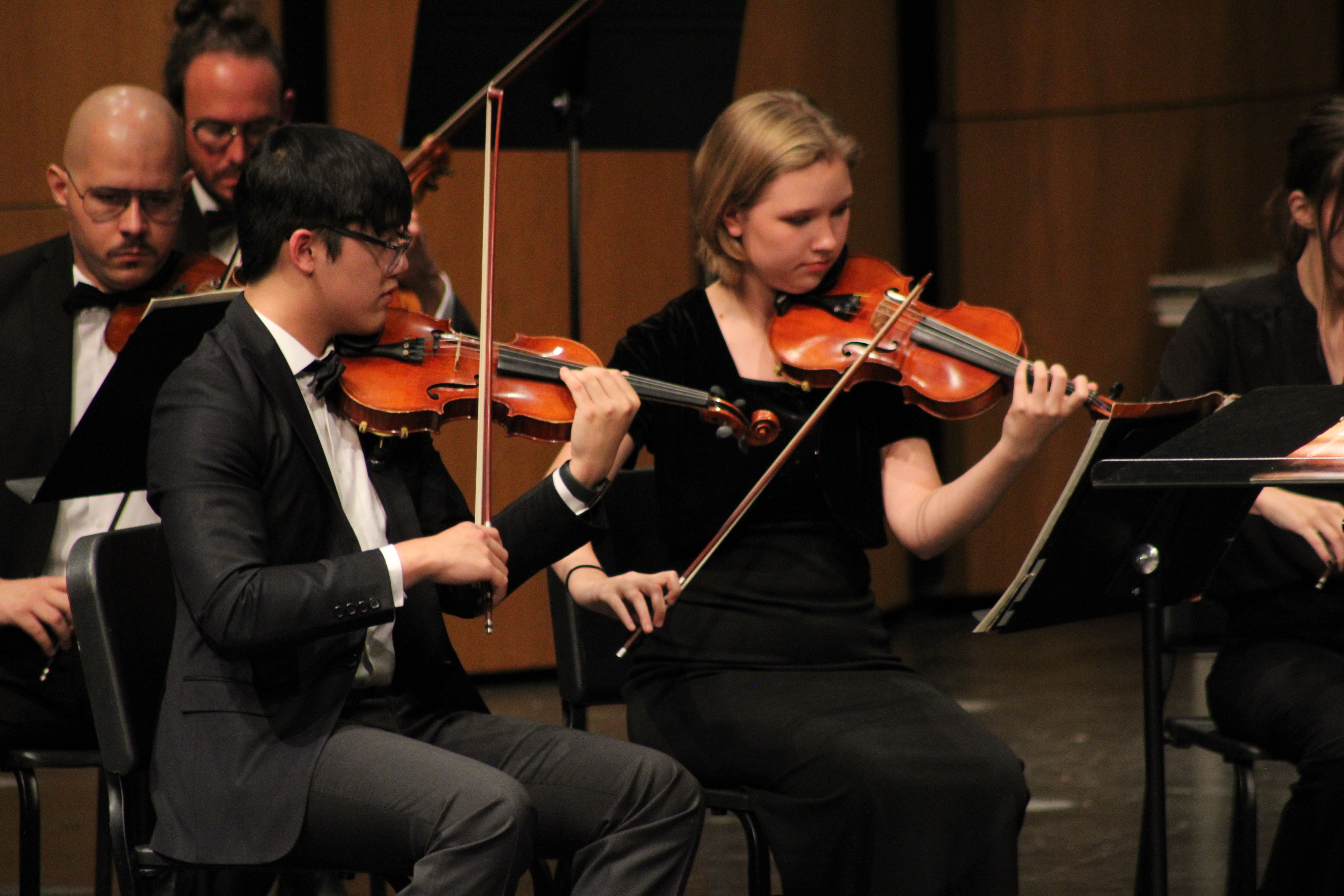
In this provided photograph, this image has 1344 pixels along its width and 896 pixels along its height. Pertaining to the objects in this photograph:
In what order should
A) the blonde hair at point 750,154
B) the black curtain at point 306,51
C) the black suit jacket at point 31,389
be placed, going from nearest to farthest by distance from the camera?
the blonde hair at point 750,154 < the black suit jacket at point 31,389 < the black curtain at point 306,51

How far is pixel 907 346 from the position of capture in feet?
7.10

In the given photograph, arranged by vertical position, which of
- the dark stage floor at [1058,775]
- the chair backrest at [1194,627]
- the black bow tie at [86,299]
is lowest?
the dark stage floor at [1058,775]

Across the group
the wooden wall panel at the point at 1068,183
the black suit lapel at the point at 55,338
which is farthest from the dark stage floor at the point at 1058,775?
the black suit lapel at the point at 55,338

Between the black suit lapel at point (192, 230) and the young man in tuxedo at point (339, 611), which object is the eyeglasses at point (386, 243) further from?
the black suit lapel at point (192, 230)

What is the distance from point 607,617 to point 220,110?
111 centimetres

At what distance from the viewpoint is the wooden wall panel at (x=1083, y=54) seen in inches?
191

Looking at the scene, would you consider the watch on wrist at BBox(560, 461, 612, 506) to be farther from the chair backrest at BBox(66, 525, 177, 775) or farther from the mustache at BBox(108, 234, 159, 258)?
the mustache at BBox(108, 234, 159, 258)

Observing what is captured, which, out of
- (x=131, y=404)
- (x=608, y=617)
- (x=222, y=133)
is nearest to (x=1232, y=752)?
(x=608, y=617)

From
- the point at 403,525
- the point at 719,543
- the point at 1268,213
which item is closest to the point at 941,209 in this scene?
the point at 1268,213

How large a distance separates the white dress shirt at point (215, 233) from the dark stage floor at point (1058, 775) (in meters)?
1.10

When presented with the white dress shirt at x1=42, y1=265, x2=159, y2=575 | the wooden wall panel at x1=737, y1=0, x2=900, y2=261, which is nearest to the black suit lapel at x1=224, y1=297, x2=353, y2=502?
the white dress shirt at x1=42, y1=265, x2=159, y2=575

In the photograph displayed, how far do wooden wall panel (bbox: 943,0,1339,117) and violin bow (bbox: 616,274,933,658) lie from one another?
9.37 ft

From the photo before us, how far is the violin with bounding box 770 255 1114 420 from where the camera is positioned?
212cm

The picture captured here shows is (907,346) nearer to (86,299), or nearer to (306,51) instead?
(86,299)
